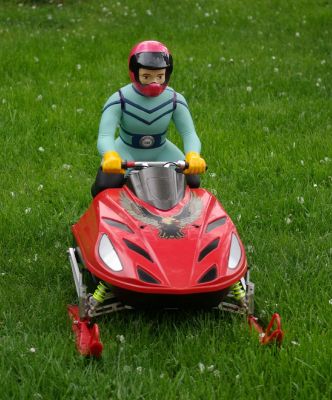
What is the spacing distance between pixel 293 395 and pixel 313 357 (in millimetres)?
261

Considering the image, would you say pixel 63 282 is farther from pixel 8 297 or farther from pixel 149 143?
pixel 149 143

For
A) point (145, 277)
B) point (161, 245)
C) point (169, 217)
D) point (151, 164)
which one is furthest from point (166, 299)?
point (151, 164)

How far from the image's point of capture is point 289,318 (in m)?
4.55

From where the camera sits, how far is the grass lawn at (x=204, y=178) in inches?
155

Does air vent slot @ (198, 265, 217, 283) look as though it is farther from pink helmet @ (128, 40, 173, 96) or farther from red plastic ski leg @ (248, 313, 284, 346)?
pink helmet @ (128, 40, 173, 96)

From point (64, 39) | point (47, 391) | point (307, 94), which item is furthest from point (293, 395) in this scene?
point (64, 39)

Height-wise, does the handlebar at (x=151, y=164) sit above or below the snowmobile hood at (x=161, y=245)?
above

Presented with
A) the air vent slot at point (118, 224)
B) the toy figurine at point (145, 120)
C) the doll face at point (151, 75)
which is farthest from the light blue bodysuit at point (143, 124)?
the air vent slot at point (118, 224)

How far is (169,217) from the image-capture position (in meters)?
4.50

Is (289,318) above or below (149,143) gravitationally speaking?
below

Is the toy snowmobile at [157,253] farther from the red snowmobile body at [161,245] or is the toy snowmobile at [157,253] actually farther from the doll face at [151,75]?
the doll face at [151,75]

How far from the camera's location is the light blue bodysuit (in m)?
4.97

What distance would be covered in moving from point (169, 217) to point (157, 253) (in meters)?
0.31

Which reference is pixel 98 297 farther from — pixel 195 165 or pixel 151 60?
pixel 151 60
